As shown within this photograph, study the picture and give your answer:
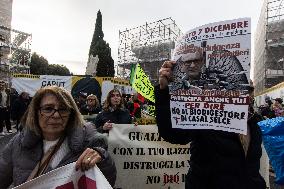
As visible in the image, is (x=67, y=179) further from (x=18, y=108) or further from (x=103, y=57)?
(x=103, y=57)

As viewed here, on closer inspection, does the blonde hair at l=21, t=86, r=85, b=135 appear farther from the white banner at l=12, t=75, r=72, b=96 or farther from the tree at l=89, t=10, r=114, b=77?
the tree at l=89, t=10, r=114, b=77

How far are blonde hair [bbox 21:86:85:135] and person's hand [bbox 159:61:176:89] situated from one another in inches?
22.9

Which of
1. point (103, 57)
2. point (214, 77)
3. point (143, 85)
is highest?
point (103, 57)

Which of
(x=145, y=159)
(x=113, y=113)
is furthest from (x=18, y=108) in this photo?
(x=145, y=159)

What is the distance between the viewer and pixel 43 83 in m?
17.8

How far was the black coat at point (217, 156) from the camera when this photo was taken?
9.34ft

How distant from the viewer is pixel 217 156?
2881 millimetres

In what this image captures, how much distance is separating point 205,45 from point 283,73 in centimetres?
3201

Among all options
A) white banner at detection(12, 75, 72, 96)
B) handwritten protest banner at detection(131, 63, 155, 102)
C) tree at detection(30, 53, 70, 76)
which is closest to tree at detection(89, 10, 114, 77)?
tree at detection(30, 53, 70, 76)

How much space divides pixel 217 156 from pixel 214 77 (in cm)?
55

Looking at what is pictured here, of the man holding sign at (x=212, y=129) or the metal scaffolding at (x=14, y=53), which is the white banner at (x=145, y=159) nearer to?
the man holding sign at (x=212, y=129)

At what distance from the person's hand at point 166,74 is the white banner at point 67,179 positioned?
0.79 m

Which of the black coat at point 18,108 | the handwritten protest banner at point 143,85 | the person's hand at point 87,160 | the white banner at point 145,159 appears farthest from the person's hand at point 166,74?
the black coat at point 18,108

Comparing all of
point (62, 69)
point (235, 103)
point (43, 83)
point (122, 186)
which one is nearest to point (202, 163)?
point (235, 103)
